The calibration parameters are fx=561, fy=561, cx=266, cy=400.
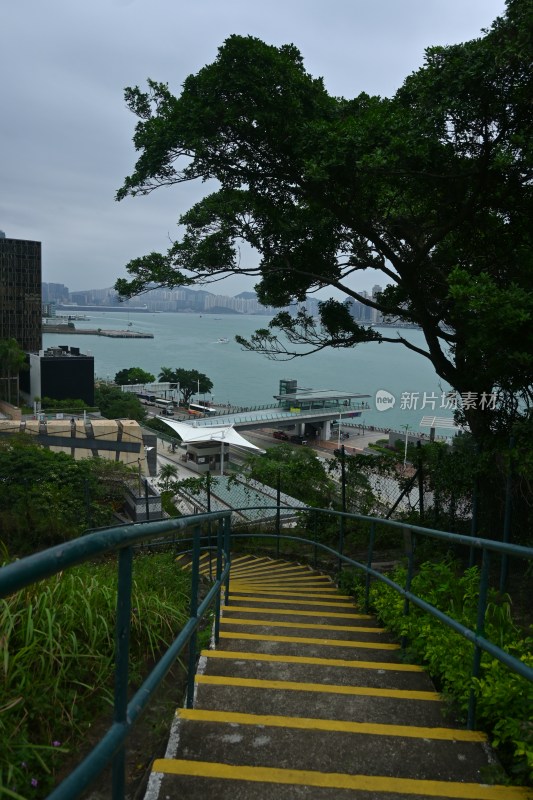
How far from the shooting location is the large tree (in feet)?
17.9

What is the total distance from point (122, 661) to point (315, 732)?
1.20 meters

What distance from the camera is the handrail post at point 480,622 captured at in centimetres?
223

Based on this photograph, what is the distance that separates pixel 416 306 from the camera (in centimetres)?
720

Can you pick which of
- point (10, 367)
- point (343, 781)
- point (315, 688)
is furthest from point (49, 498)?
point (10, 367)

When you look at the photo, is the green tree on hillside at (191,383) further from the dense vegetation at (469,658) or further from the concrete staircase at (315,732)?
the concrete staircase at (315,732)

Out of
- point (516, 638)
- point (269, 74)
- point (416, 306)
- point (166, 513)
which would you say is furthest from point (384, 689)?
point (166, 513)

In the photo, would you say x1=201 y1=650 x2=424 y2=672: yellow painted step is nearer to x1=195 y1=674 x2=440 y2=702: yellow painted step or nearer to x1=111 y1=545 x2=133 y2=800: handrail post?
x1=195 y1=674 x2=440 y2=702: yellow painted step

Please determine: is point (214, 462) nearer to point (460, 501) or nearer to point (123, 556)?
point (460, 501)

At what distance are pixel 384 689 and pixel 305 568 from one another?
16.0ft

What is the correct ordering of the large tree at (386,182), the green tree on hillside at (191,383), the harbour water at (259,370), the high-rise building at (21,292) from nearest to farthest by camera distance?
the large tree at (386,182) < the high-rise building at (21,292) < the green tree on hillside at (191,383) < the harbour water at (259,370)

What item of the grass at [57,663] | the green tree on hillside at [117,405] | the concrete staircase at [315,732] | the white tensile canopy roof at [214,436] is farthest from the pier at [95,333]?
the concrete staircase at [315,732]

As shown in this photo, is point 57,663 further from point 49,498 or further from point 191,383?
point 191,383

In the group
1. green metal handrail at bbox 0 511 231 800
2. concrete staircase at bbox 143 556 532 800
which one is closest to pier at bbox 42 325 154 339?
concrete staircase at bbox 143 556 532 800

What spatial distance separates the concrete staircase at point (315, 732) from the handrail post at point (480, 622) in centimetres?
8
